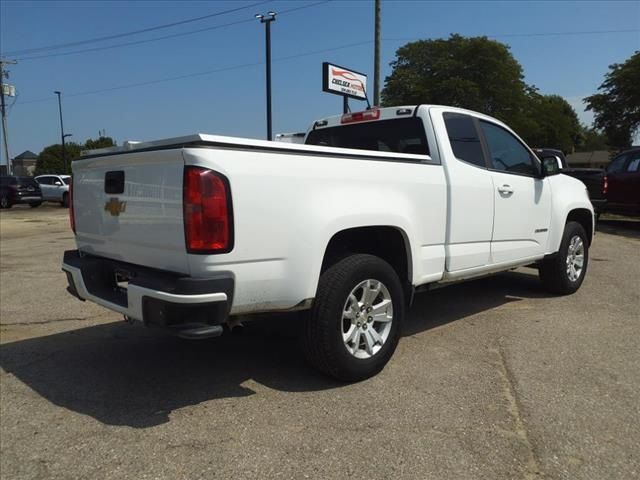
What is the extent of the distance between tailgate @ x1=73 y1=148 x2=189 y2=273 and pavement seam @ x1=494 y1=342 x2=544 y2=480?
202 cm

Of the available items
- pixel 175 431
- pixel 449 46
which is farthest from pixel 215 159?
pixel 449 46

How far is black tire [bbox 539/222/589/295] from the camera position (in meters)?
5.99

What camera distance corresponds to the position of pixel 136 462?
273cm

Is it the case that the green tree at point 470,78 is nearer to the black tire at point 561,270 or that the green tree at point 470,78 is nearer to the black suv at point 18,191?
the black suv at point 18,191

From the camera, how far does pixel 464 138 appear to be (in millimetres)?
4699

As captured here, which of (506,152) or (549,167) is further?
(549,167)

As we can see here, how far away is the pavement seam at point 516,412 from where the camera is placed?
2.62 m

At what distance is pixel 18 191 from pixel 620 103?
1488 inches

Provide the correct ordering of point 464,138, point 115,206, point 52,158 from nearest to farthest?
point 115,206 < point 464,138 < point 52,158

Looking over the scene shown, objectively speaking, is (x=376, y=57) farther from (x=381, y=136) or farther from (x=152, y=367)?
(x=152, y=367)

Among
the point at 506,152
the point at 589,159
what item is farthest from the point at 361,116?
the point at 589,159

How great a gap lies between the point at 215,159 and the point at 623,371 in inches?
124

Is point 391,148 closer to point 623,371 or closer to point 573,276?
point 623,371

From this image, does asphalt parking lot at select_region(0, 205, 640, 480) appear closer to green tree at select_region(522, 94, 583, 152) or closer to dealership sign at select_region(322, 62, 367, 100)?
dealership sign at select_region(322, 62, 367, 100)
